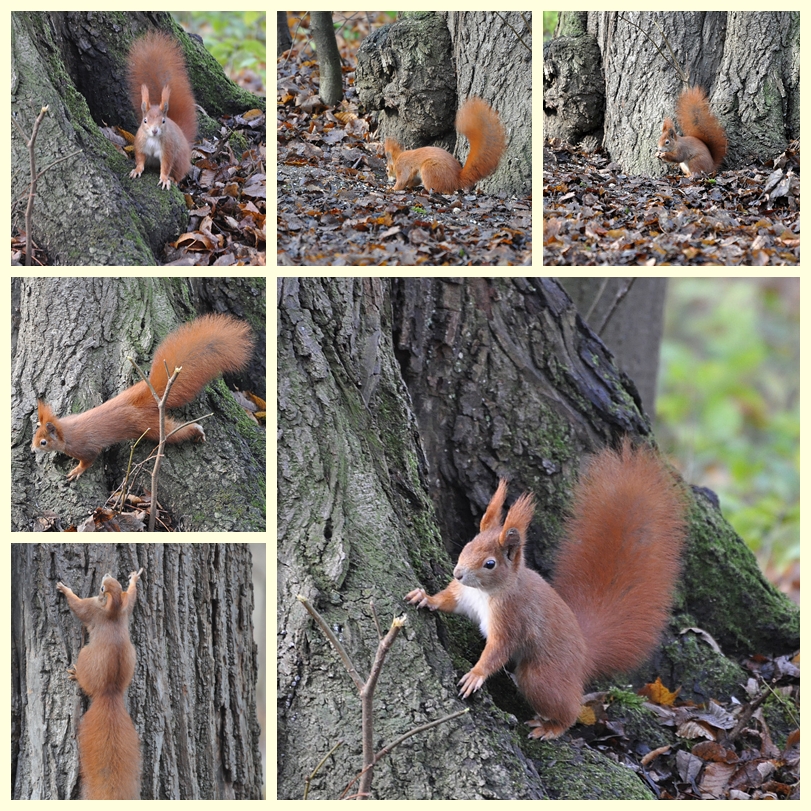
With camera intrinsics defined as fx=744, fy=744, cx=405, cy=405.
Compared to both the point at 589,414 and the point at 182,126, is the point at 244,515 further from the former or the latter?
the point at 182,126

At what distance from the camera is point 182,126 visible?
2.66 m

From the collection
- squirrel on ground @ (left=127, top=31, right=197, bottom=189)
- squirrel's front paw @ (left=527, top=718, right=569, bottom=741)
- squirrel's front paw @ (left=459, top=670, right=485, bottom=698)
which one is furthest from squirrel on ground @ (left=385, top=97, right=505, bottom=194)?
squirrel's front paw @ (left=527, top=718, right=569, bottom=741)

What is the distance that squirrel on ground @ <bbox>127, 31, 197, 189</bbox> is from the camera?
2500mm

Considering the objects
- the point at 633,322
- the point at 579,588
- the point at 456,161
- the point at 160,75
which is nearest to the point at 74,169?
the point at 160,75

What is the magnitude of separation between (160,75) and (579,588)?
2296mm

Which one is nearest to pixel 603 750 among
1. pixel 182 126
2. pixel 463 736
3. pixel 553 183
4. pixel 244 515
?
pixel 463 736

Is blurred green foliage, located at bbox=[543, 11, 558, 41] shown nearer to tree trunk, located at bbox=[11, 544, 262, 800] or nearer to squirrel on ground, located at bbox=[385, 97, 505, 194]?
squirrel on ground, located at bbox=[385, 97, 505, 194]

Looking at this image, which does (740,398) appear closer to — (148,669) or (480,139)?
(480,139)

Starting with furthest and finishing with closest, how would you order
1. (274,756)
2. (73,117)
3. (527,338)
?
(527,338), (73,117), (274,756)

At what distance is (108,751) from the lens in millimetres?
2029

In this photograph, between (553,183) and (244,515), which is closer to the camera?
(244,515)

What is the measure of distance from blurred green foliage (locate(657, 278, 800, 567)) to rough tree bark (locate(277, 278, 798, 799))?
2451 mm

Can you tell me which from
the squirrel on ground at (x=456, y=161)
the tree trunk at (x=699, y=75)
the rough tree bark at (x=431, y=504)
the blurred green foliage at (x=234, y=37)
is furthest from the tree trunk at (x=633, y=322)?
the blurred green foliage at (x=234, y=37)
